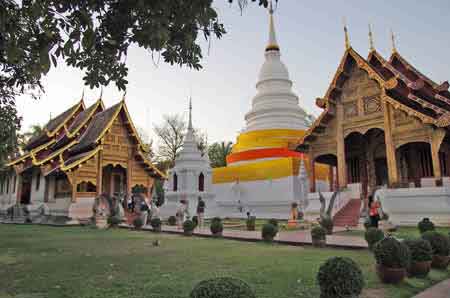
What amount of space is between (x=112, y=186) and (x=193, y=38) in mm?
20981

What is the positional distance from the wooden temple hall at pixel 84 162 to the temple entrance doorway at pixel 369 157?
1229 centimetres

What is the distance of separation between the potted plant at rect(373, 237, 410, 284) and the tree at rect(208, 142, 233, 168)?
136ft

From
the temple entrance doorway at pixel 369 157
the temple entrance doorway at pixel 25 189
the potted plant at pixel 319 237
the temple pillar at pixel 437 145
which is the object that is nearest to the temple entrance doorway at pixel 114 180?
the temple entrance doorway at pixel 25 189

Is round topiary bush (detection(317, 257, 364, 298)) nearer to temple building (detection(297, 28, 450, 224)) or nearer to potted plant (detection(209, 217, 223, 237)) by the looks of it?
potted plant (detection(209, 217, 223, 237))

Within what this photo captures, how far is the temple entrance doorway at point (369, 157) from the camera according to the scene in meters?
19.9

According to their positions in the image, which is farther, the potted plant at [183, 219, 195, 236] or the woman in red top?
the potted plant at [183, 219, 195, 236]

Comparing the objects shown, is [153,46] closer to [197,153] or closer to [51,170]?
[51,170]

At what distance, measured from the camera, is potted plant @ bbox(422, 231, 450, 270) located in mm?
6215

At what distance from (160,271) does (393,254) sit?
12.1 ft

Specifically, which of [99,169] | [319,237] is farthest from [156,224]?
[99,169]

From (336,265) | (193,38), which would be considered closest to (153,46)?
(193,38)

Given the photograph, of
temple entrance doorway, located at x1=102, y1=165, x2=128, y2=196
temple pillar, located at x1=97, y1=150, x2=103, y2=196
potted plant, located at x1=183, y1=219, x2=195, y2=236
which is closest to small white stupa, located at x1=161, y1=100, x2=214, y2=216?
temple entrance doorway, located at x1=102, y1=165, x2=128, y2=196

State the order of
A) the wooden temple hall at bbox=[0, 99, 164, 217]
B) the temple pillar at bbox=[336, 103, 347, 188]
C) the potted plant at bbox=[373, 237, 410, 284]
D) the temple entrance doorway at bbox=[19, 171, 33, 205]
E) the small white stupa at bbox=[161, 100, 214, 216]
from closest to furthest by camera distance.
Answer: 1. the potted plant at bbox=[373, 237, 410, 284]
2. the temple pillar at bbox=[336, 103, 347, 188]
3. the wooden temple hall at bbox=[0, 99, 164, 217]
4. the small white stupa at bbox=[161, 100, 214, 216]
5. the temple entrance doorway at bbox=[19, 171, 33, 205]

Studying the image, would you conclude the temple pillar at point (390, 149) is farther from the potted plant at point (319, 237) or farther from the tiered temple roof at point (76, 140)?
the tiered temple roof at point (76, 140)
